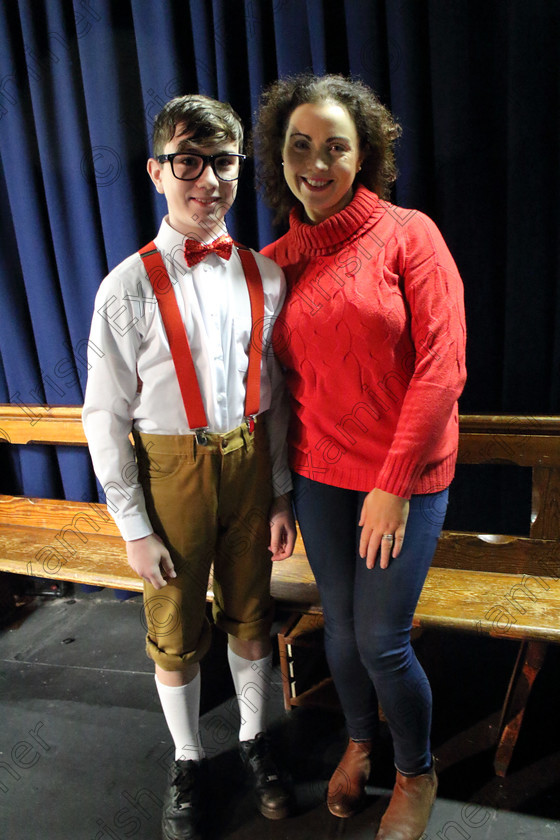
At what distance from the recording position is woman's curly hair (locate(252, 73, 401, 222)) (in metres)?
1.21

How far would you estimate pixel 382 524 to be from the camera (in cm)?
118

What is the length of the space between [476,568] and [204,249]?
116cm

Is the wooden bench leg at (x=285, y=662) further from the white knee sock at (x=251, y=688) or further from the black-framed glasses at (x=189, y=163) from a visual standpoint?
the black-framed glasses at (x=189, y=163)

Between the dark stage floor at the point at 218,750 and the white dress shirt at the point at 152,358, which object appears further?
the dark stage floor at the point at 218,750

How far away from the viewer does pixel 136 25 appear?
1.87 m

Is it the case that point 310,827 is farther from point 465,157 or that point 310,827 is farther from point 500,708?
point 465,157

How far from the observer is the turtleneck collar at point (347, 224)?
3.96 ft

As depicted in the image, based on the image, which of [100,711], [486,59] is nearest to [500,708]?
[100,711]

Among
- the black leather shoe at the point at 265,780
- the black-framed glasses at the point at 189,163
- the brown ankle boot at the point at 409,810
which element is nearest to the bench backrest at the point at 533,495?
the brown ankle boot at the point at 409,810

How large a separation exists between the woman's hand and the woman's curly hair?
67 centimetres

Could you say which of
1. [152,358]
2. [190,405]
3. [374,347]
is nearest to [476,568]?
[374,347]

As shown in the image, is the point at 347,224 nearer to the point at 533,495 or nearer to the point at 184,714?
the point at 533,495

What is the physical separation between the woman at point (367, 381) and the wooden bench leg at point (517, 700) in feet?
0.91

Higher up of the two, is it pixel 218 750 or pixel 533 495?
pixel 533 495
